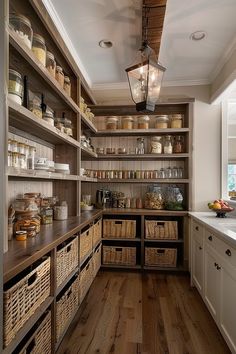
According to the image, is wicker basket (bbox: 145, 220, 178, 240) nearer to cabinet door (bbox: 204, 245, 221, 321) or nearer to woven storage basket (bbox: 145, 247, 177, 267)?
woven storage basket (bbox: 145, 247, 177, 267)

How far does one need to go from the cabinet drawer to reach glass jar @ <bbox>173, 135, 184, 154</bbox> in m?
1.36

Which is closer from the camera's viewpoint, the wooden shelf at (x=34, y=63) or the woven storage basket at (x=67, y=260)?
the wooden shelf at (x=34, y=63)

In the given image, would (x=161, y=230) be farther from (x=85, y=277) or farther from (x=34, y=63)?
(x=34, y=63)

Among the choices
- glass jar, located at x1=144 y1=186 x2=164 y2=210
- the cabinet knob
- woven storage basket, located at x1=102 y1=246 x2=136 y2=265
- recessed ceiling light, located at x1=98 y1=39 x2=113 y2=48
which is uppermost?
recessed ceiling light, located at x1=98 y1=39 x2=113 y2=48

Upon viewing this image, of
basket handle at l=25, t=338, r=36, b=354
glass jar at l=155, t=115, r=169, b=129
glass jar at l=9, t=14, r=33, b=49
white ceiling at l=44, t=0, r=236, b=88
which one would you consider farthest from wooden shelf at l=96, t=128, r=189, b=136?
basket handle at l=25, t=338, r=36, b=354

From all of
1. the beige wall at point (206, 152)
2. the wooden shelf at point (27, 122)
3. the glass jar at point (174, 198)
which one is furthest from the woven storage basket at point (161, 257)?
the wooden shelf at point (27, 122)

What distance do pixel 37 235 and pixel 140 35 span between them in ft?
6.80

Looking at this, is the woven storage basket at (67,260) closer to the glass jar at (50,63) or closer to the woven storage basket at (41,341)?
the woven storage basket at (41,341)

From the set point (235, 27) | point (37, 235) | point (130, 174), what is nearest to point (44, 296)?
point (37, 235)

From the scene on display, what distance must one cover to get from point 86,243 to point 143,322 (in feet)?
2.75

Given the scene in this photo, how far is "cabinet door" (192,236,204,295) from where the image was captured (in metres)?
2.33

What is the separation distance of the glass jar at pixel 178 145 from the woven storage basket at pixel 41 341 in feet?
8.19

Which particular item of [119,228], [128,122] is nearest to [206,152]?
[128,122]

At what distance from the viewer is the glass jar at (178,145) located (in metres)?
3.21
